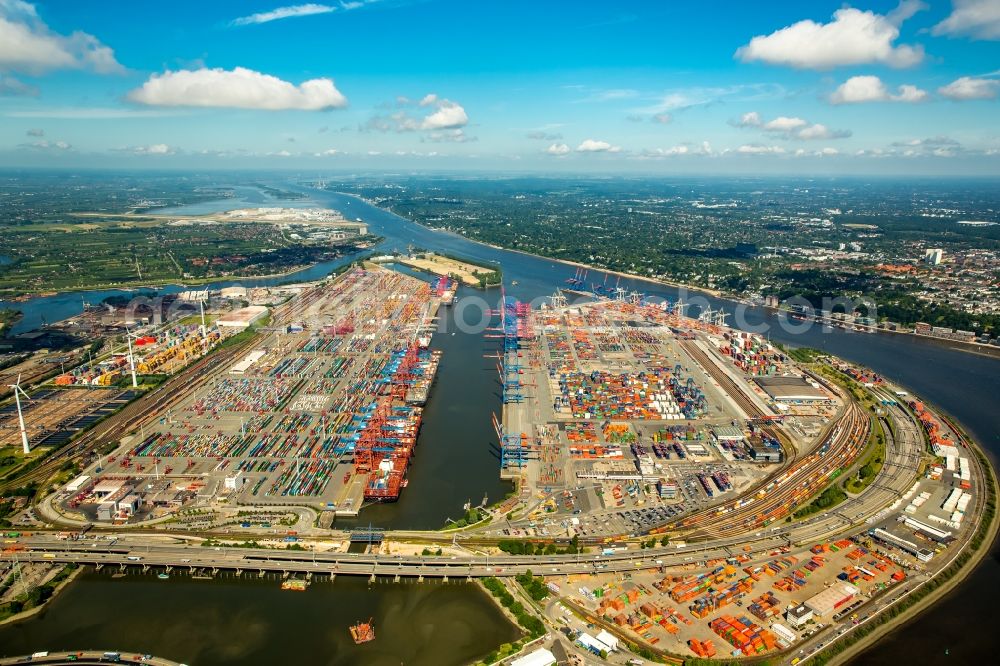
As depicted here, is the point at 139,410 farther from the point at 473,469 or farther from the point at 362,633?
the point at 362,633

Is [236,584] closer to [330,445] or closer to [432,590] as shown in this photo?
[432,590]

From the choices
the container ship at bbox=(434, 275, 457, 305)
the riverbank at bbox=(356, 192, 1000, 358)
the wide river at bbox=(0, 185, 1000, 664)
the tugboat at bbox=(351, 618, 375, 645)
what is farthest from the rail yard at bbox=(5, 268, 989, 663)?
the container ship at bbox=(434, 275, 457, 305)

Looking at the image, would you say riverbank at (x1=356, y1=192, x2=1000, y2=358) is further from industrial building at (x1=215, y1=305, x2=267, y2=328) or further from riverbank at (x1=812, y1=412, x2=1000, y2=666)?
industrial building at (x1=215, y1=305, x2=267, y2=328)

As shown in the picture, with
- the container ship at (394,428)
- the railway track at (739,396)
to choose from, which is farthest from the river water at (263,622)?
the railway track at (739,396)

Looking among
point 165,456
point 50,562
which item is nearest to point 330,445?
point 165,456

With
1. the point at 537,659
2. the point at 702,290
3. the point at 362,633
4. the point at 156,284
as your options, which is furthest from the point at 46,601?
the point at 702,290

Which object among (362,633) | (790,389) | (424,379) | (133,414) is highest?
(790,389)
